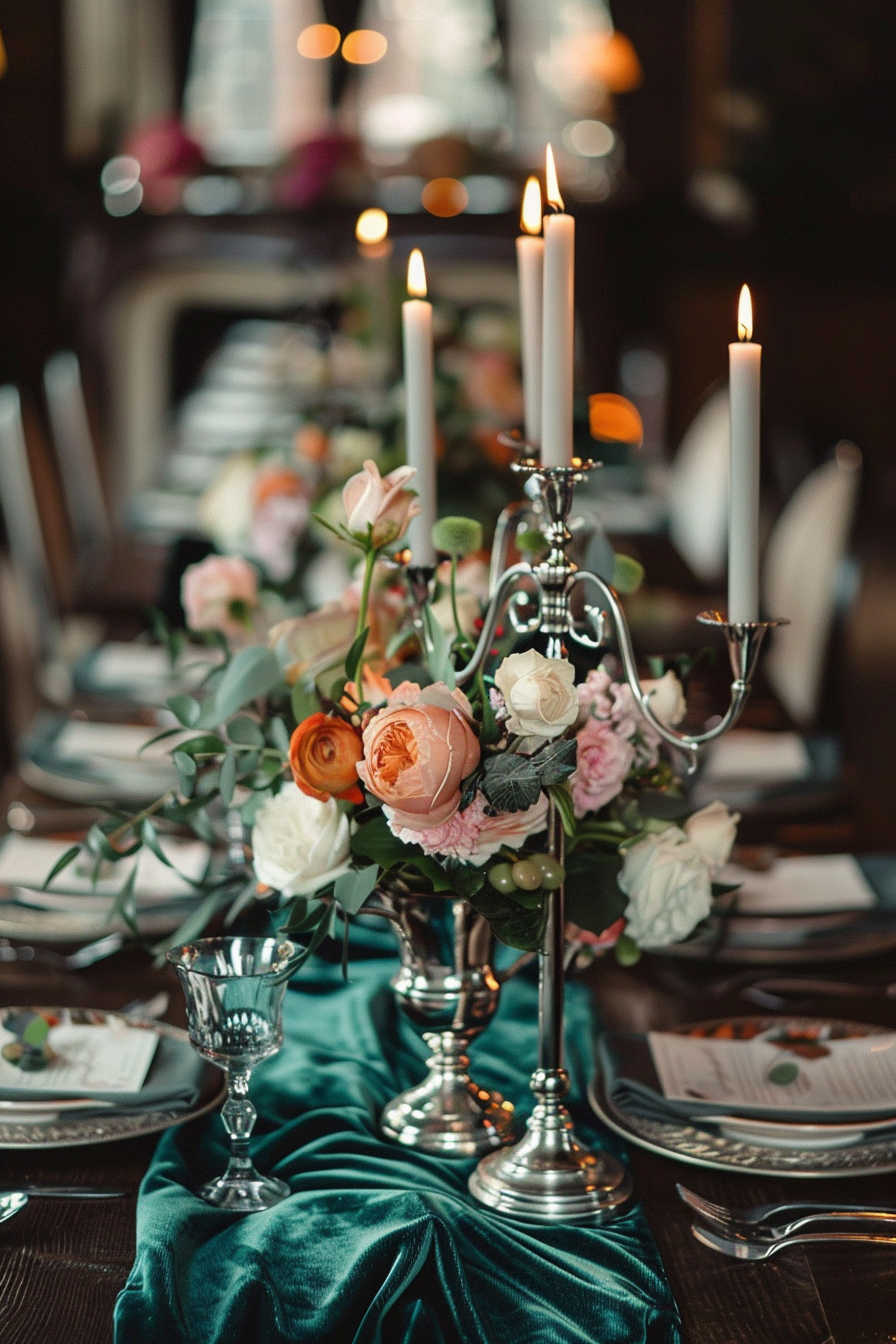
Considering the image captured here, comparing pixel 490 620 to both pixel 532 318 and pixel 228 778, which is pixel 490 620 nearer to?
A: pixel 228 778

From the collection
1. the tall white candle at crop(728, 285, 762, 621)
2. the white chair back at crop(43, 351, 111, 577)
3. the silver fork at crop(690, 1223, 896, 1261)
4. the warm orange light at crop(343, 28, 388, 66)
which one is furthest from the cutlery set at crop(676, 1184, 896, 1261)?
the warm orange light at crop(343, 28, 388, 66)

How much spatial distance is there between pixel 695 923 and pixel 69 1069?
46 centimetres

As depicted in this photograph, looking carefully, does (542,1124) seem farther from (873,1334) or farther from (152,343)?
(152,343)

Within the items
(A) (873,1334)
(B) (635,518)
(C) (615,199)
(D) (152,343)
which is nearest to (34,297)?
(D) (152,343)

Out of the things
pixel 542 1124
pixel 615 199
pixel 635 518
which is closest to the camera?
pixel 542 1124

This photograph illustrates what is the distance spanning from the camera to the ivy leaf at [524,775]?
86cm

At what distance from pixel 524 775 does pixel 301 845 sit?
0.54 feet

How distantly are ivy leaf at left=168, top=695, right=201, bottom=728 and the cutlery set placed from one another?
0.44 metres

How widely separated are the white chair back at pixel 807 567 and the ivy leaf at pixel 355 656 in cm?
168

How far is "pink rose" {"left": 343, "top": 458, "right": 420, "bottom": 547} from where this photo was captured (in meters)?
0.95

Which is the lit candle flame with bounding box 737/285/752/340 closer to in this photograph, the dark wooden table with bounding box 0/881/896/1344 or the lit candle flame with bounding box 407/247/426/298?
the lit candle flame with bounding box 407/247/426/298

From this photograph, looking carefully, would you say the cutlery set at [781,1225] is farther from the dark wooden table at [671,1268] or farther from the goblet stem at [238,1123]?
the goblet stem at [238,1123]

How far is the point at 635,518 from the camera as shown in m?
3.26

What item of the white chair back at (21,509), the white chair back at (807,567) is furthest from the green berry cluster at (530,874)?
the white chair back at (21,509)
